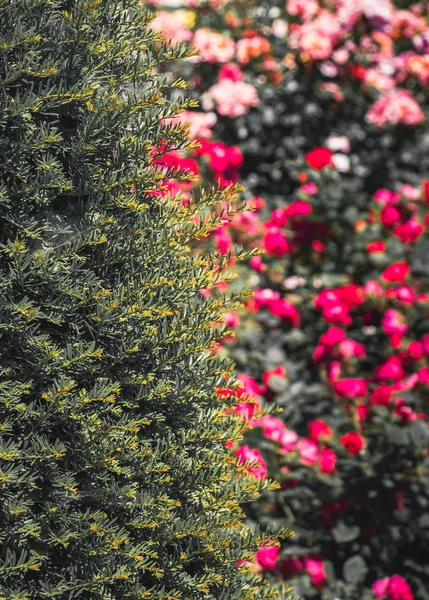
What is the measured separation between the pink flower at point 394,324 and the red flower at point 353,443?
23.1 inches

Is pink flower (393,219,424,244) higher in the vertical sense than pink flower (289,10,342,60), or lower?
lower

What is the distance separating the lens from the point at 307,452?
108 inches

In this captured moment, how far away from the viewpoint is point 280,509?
2.87 m

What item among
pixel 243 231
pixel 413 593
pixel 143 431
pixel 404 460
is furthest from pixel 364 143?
pixel 143 431

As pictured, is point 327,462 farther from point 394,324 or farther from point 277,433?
point 394,324

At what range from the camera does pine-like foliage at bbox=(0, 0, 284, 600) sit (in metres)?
1.56

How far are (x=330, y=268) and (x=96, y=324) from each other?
7.51 ft

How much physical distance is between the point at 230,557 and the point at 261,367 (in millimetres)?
1574

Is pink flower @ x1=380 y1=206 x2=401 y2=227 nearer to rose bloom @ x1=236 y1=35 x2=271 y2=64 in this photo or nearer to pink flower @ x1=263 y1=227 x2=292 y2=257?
pink flower @ x1=263 y1=227 x2=292 y2=257

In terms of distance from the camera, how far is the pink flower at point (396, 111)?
14.8 ft

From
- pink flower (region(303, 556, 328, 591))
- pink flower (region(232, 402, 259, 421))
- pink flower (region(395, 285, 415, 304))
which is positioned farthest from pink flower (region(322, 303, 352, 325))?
pink flower (region(303, 556, 328, 591))

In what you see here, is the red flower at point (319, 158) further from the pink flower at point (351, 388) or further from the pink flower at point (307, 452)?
the pink flower at point (307, 452)

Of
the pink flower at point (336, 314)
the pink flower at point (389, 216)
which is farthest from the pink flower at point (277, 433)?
the pink flower at point (389, 216)

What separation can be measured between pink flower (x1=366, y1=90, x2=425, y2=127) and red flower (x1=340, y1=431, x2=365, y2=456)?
7.98 feet
